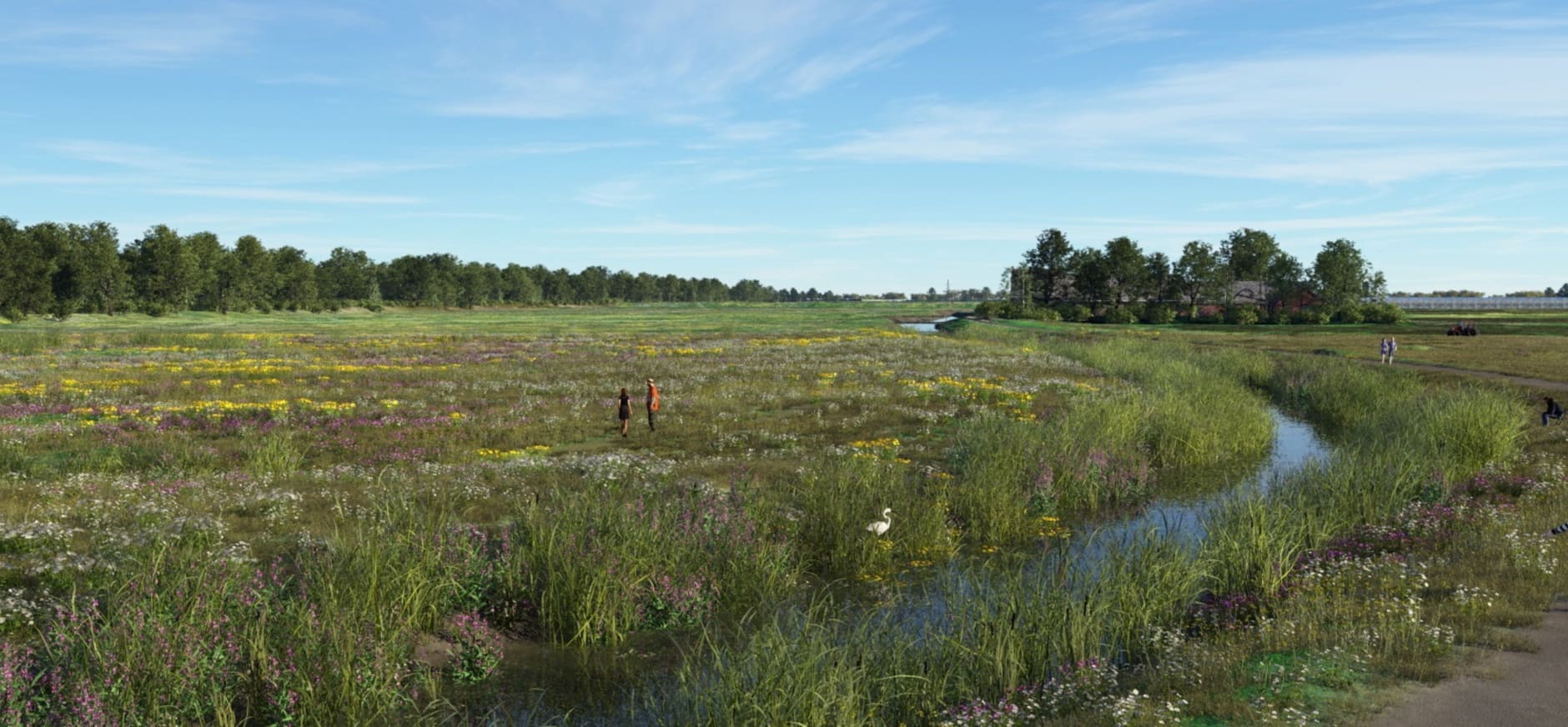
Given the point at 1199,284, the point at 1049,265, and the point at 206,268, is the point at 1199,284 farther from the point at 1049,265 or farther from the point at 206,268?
the point at 206,268

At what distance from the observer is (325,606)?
361 inches

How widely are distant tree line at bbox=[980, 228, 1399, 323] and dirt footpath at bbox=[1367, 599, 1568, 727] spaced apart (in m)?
104

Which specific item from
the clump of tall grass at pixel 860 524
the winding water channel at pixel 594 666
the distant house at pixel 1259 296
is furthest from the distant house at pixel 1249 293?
the winding water channel at pixel 594 666

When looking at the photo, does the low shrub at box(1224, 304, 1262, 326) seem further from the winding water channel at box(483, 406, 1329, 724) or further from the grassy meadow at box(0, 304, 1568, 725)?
the winding water channel at box(483, 406, 1329, 724)

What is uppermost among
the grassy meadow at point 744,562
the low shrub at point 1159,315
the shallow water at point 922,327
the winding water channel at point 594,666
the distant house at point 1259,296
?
the distant house at point 1259,296

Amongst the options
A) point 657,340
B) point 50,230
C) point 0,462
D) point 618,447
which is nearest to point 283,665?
point 618,447

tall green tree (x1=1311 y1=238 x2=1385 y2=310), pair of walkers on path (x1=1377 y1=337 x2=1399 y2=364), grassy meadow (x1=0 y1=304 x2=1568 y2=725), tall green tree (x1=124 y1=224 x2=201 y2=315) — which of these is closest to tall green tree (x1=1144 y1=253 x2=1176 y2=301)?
tall green tree (x1=1311 y1=238 x2=1385 y2=310)

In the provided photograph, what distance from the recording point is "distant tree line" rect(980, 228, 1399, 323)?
357 ft

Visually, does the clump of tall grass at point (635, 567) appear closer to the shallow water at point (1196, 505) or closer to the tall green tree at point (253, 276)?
the shallow water at point (1196, 505)

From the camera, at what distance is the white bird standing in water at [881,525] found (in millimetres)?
14039

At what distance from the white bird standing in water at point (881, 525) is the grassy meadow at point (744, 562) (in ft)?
0.83

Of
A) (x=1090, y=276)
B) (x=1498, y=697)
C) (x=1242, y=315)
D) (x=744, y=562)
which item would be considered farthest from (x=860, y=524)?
(x=1090, y=276)

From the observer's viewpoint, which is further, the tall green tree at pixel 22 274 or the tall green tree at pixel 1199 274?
the tall green tree at pixel 1199 274

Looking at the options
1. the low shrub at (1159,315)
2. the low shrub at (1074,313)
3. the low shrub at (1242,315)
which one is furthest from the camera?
the low shrub at (1074,313)
